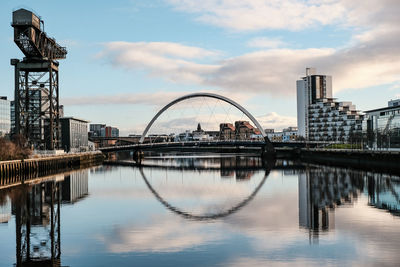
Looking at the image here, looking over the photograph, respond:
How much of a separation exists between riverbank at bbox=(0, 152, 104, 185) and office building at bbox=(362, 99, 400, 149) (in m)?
52.4

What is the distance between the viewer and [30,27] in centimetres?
6188

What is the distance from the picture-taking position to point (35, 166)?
5728 centimetres

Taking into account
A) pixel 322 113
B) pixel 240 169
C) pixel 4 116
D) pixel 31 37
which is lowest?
pixel 240 169

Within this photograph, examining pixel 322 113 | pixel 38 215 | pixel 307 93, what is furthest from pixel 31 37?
pixel 307 93

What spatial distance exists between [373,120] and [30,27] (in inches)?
2640

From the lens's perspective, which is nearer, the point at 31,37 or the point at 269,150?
the point at 31,37

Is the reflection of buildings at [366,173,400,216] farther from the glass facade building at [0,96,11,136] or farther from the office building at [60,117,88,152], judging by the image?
the glass facade building at [0,96,11,136]

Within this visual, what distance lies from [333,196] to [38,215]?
2064 centimetres

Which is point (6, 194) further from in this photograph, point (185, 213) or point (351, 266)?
point (351, 266)

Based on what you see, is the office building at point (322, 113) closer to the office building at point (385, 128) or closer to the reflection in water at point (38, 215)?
the office building at point (385, 128)

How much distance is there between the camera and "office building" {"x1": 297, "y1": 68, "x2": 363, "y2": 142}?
439ft

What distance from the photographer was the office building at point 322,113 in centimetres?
13388

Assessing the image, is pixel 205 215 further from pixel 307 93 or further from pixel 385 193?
pixel 307 93

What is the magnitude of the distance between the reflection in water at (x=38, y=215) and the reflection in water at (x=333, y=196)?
11059 millimetres
